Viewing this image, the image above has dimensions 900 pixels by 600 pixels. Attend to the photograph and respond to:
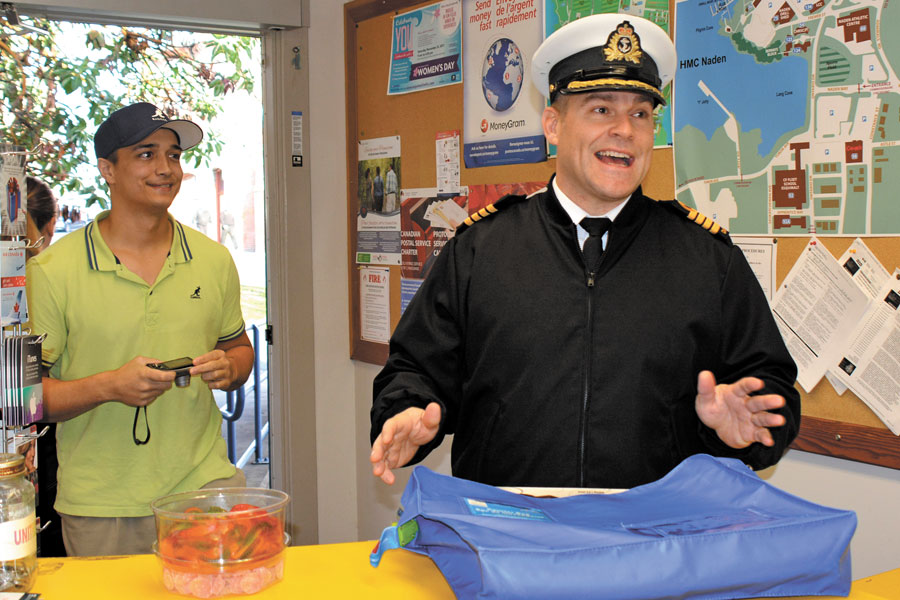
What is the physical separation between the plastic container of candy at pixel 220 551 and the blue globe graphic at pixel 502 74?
211cm

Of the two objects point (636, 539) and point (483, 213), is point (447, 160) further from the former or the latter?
point (636, 539)

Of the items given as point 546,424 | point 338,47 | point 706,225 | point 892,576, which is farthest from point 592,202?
point 338,47

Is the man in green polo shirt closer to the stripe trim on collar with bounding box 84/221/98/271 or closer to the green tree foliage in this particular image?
the stripe trim on collar with bounding box 84/221/98/271

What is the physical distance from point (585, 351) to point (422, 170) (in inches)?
78.9

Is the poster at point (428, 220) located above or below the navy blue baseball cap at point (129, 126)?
below

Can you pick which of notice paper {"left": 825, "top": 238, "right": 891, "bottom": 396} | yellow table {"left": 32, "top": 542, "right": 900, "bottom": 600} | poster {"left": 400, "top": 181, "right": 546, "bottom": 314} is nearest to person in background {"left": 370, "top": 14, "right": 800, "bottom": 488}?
yellow table {"left": 32, "top": 542, "right": 900, "bottom": 600}

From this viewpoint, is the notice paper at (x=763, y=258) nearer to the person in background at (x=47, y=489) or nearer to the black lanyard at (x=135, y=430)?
the black lanyard at (x=135, y=430)

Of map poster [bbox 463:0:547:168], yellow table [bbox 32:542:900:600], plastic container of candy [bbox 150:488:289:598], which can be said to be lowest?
yellow table [bbox 32:542:900:600]

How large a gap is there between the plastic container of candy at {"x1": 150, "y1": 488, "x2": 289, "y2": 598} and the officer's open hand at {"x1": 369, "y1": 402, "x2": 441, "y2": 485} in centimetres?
19

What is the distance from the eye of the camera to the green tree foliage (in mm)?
3279

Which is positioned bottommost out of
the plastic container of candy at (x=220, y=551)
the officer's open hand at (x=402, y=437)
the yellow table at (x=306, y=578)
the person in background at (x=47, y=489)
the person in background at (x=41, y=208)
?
the person in background at (x=47, y=489)

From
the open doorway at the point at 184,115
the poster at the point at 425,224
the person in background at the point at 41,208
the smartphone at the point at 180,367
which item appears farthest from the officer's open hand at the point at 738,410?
the open doorway at the point at 184,115

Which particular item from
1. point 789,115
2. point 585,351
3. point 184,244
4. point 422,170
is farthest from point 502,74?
point 585,351

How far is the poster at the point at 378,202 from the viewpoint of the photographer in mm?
3611
